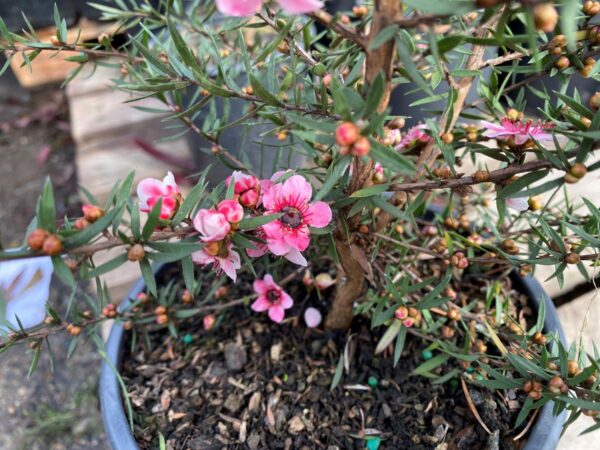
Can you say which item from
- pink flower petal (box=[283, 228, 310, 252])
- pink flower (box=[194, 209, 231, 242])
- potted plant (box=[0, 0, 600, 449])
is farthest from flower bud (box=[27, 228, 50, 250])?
pink flower petal (box=[283, 228, 310, 252])

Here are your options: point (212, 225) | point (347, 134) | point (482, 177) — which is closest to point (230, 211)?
point (212, 225)

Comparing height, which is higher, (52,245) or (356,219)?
(52,245)

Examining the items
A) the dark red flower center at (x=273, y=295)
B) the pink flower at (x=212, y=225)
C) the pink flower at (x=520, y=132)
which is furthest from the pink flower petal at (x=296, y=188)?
the dark red flower center at (x=273, y=295)

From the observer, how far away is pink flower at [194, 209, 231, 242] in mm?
476

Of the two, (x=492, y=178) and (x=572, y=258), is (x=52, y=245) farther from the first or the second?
(x=572, y=258)

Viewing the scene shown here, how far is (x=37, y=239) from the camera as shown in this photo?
0.40 meters

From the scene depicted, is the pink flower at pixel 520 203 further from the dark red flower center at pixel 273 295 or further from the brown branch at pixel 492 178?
the dark red flower center at pixel 273 295

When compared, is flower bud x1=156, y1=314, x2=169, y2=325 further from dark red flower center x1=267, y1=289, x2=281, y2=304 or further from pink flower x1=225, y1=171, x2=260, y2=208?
pink flower x1=225, y1=171, x2=260, y2=208

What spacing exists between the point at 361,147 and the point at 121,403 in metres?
0.62

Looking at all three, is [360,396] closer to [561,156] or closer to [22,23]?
[561,156]

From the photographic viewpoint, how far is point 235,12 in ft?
1.23

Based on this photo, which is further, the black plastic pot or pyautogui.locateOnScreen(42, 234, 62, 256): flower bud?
the black plastic pot

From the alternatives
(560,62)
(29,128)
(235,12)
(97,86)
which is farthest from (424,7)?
(29,128)

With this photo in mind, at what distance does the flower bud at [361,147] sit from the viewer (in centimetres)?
40
